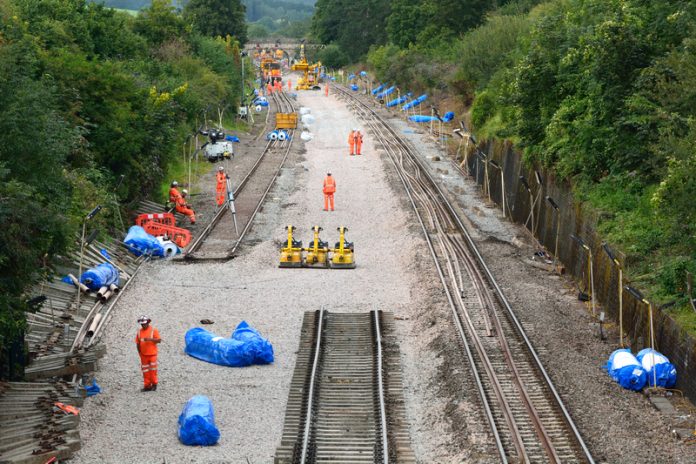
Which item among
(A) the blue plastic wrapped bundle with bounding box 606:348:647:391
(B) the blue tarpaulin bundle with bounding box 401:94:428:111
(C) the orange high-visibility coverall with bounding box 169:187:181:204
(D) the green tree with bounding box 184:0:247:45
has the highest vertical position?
(D) the green tree with bounding box 184:0:247:45

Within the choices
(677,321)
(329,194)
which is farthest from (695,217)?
(329,194)

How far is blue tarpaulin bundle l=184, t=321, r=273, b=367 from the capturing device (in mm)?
18984

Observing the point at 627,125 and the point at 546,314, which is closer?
the point at 546,314

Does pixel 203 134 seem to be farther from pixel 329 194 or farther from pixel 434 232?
pixel 434 232

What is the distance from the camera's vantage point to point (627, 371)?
17297 millimetres

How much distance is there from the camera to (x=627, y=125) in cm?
2495

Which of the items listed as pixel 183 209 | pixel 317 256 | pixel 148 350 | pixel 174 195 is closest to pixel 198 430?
pixel 148 350

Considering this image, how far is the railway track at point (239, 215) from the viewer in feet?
93.6

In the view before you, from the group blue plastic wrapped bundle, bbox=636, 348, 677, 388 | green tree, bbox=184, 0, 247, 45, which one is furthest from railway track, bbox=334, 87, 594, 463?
green tree, bbox=184, 0, 247, 45

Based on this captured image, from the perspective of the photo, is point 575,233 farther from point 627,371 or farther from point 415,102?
point 415,102

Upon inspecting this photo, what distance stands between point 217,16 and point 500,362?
81829 mm

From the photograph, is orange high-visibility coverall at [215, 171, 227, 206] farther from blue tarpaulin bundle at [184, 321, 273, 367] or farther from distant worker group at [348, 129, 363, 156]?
blue tarpaulin bundle at [184, 321, 273, 367]

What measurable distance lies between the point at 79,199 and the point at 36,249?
11.3 metres

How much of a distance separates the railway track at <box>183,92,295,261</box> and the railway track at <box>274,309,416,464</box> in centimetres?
721
